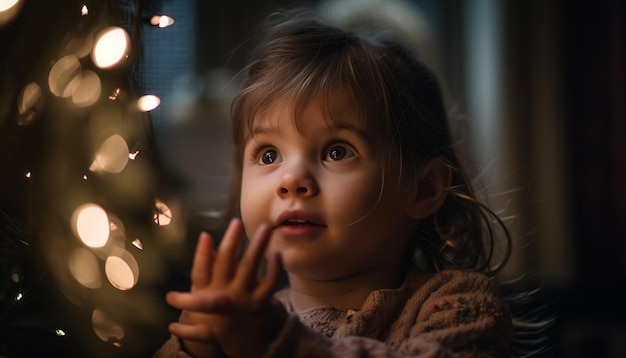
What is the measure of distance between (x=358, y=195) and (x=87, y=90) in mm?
332

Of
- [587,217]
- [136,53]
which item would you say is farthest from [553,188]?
[136,53]

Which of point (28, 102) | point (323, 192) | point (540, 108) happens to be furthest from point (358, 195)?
point (540, 108)

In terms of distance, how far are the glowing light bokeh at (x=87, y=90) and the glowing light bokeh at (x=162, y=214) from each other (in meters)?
0.14

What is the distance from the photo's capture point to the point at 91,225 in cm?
67

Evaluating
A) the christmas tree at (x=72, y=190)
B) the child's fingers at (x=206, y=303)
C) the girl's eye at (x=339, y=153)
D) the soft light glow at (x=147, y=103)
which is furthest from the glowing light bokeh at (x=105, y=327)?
the girl's eye at (x=339, y=153)

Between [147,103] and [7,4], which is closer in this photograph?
[7,4]

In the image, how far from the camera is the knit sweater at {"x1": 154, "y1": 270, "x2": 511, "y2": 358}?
2.43 feet

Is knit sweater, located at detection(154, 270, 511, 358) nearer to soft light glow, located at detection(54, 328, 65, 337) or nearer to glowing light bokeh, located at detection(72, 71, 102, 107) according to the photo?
soft light glow, located at detection(54, 328, 65, 337)

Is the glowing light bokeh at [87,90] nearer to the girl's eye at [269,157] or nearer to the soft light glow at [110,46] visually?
the soft light glow at [110,46]

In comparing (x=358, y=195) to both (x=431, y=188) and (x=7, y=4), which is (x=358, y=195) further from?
(x=7, y=4)

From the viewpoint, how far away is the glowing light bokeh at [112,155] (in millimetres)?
703

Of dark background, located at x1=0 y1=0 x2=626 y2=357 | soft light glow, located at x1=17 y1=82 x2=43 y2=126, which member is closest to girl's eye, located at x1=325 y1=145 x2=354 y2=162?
soft light glow, located at x1=17 y1=82 x2=43 y2=126

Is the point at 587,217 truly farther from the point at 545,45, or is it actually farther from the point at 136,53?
the point at 136,53

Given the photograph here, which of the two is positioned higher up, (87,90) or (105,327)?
(87,90)
